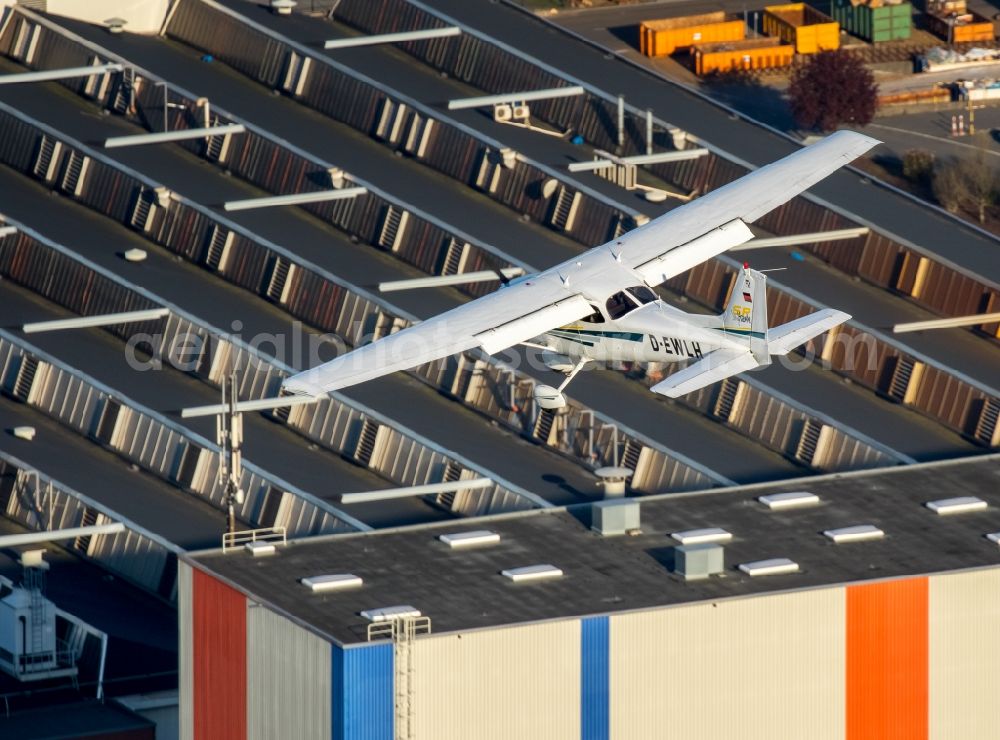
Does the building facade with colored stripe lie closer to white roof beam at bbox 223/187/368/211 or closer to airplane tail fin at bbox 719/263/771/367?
airplane tail fin at bbox 719/263/771/367

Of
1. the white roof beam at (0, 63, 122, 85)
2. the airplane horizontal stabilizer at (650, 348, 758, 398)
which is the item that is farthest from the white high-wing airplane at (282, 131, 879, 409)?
the white roof beam at (0, 63, 122, 85)

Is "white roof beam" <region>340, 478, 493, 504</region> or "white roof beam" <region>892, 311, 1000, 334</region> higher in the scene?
A: "white roof beam" <region>892, 311, 1000, 334</region>

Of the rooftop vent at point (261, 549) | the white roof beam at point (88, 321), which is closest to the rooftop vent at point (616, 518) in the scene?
the rooftop vent at point (261, 549)

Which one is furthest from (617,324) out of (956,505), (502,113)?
(502,113)

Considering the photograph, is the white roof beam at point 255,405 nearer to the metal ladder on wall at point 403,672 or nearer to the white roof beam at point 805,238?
the metal ladder on wall at point 403,672

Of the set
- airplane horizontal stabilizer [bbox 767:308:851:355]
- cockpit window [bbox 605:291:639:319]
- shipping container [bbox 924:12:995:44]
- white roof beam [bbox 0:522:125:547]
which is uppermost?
airplane horizontal stabilizer [bbox 767:308:851:355]

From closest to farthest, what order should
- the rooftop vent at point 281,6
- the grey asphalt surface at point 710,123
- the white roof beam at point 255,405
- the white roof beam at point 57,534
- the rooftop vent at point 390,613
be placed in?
1. the rooftop vent at point 390,613
2. the white roof beam at point 57,534
3. the white roof beam at point 255,405
4. the grey asphalt surface at point 710,123
5. the rooftop vent at point 281,6

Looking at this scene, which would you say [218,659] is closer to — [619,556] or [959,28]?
[619,556]
